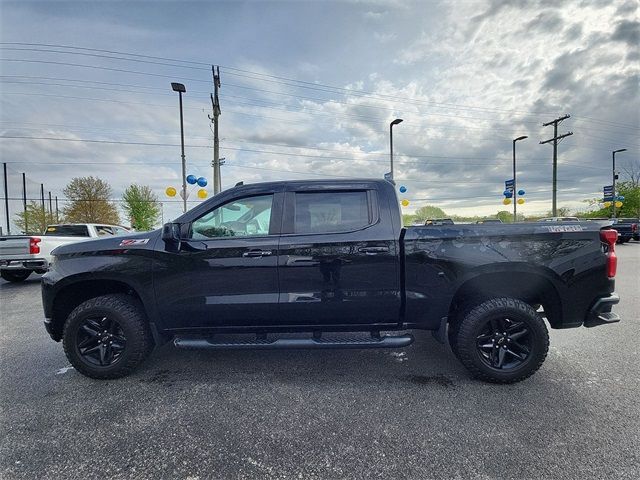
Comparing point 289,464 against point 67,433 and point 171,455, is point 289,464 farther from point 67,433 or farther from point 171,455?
point 67,433

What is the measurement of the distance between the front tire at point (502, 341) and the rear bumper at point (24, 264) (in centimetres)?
994

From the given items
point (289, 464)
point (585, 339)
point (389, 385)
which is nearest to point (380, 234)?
point (389, 385)

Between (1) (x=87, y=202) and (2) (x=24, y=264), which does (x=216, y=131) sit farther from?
(1) (x=87, y=202)

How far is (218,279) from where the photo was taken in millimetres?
3127

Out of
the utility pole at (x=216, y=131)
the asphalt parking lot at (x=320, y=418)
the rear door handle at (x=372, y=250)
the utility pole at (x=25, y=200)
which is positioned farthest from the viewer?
the utility pole at (x=25, y=200)

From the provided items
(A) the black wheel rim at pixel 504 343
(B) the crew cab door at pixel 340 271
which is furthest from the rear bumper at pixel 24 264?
(A) the black wheel rim at pixel 504 343

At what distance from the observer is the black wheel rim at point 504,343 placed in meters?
3.10

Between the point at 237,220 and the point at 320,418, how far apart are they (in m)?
1.94

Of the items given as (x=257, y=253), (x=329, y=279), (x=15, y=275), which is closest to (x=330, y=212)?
(x=329, y=279)

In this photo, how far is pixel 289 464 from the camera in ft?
6.88

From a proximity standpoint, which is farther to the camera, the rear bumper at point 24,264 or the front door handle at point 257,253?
the rear bumper at point 24,264

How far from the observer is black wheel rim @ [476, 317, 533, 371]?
10.2 feet

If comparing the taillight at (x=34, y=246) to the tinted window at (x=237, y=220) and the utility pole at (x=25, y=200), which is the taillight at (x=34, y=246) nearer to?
the tinted window at (x=237, y=220)

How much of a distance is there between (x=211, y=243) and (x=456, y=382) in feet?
8.89
